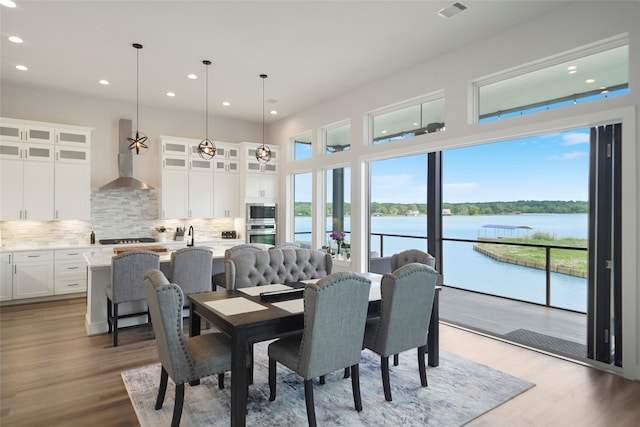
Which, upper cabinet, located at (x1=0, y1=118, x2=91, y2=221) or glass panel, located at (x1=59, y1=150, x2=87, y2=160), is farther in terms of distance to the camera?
glass panel, located at (x1=59, y1=150, x2=87, y2=160)

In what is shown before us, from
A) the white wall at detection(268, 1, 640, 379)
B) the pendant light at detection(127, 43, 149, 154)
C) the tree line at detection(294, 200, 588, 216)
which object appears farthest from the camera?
the tree line at detection(294, 200, 588, 216)

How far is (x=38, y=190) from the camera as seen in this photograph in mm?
5977

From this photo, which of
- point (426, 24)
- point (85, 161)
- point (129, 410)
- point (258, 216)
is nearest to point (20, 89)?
point (85, 161)

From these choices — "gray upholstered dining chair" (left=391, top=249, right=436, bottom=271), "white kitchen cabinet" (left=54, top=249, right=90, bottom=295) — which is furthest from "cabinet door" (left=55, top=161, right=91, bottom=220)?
"gray upholstered dining chair" (left=391, top=249, right=436, bottom=271)

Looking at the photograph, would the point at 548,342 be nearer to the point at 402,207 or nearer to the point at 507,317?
the point at 507,317

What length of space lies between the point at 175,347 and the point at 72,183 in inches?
209

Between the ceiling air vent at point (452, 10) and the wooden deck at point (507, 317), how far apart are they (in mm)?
3576

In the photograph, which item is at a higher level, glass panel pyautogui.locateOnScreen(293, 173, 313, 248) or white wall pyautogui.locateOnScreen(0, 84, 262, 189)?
white wall pyautogui.locateOnScreen(0, 84, 262, 189)

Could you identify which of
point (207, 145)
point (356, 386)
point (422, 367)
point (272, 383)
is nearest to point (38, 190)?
point (207, 145)

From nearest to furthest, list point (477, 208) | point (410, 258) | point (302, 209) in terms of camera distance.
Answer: point (410, 258)
point (477, 208)
point (302, 209)

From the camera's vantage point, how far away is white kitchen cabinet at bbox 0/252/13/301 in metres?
5.49

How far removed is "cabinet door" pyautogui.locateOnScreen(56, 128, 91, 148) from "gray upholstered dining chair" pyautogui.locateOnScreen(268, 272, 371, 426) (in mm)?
5701

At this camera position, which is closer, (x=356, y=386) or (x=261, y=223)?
(x=356, y=386)

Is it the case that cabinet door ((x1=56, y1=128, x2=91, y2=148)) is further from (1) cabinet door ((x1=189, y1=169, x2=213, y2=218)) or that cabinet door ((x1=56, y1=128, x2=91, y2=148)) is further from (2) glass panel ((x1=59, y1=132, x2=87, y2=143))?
(1) cabinet door ((x1=189, y1=169, x2=213, y2=218))
